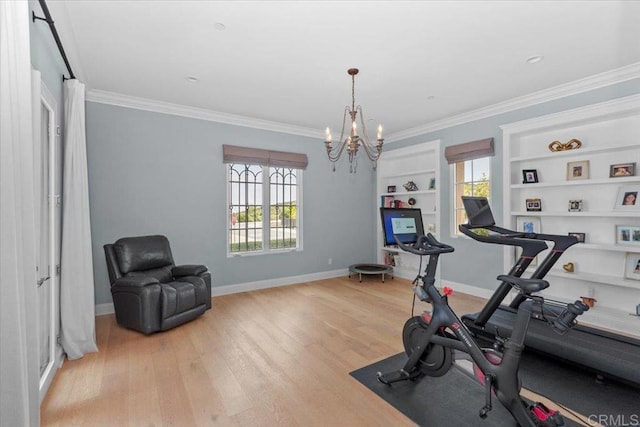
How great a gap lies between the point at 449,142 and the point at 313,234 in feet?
9.28

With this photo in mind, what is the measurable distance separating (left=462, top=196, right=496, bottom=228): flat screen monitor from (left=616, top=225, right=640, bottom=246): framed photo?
2258 mm

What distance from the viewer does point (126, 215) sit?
13.4 feet

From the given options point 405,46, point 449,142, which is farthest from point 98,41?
point 449,142

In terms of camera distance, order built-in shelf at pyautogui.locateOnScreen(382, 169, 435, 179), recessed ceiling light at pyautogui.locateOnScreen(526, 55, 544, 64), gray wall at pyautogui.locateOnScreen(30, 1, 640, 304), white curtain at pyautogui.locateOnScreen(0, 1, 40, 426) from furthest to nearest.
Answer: built-in shelf at pyautogui.locateOnScreen(382, 169, 435, 179)
gray wall at pyautogui.locateOnScreen(30, 1, 640, 304)
recessed ceiling light at pyautogui.locateOnScreen(526, 55, 544, 64)
white curtain at pyautogui.locateOnScreen(0, 1, 40, 426)

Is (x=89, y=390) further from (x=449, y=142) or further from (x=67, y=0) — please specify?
(x=449, y=142)

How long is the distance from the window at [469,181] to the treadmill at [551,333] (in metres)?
2.13

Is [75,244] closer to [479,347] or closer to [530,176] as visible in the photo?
[479,347]

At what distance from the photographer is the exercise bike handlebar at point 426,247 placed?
2281mm

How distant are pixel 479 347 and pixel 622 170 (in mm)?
2969

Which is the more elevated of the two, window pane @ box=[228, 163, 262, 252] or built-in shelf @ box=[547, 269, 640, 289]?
window pane @ box=[228, 163, 262, 252]

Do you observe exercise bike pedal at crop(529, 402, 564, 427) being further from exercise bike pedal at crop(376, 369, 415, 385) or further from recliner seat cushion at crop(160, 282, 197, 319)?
recliner seat cushion at crop(160, 282, 197, 319)

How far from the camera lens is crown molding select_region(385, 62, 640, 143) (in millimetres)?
3301

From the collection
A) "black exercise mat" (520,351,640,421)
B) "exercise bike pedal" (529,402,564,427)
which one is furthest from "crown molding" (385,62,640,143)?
"exercise bike pedal" (529,402,564,427)

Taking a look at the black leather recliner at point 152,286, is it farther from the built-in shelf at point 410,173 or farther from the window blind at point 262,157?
the built-in shelf at point 410,173
